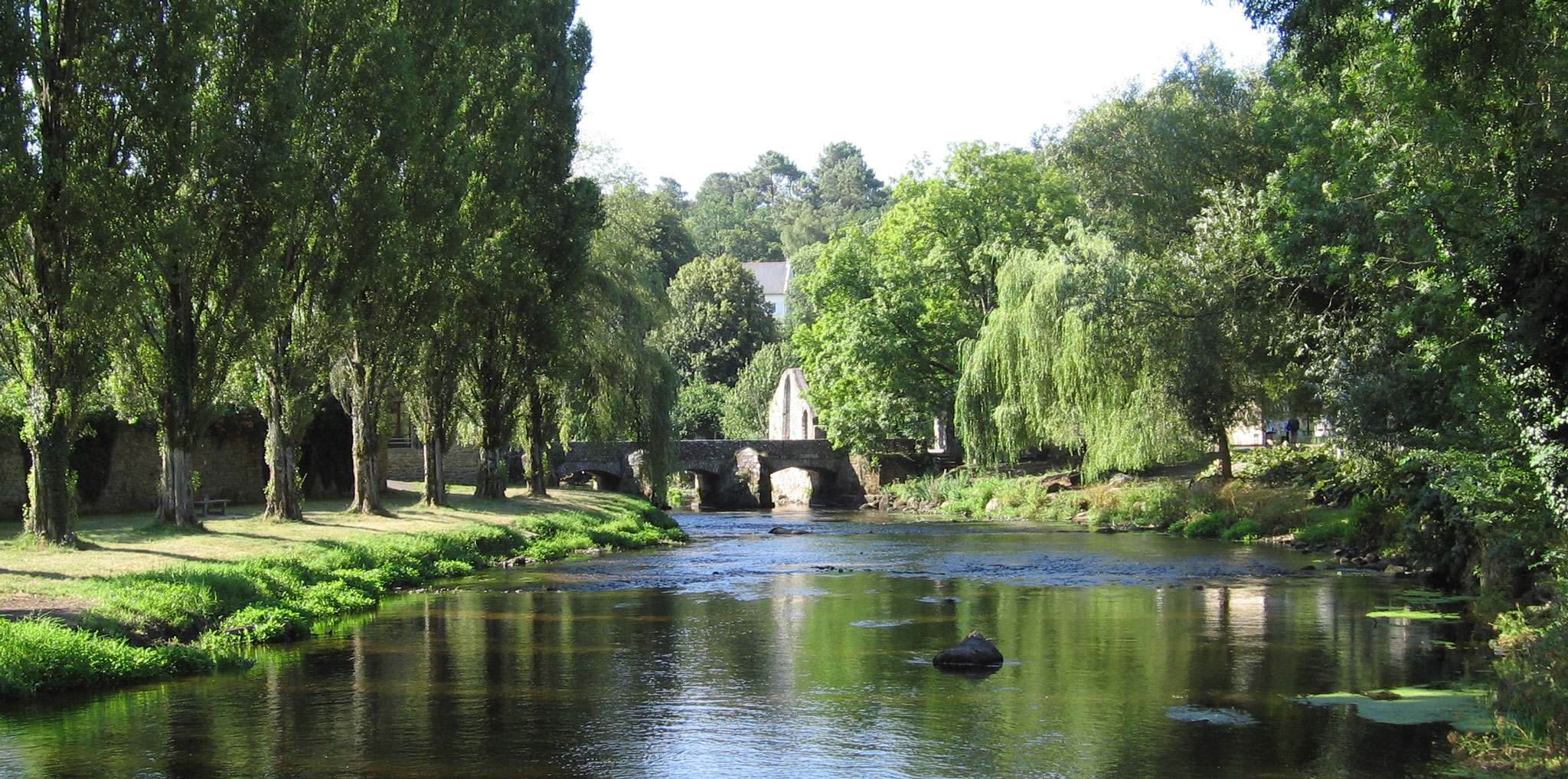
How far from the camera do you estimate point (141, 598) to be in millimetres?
14922

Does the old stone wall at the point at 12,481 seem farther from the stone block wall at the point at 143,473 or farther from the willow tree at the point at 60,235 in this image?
the willow tree at the point at 60,235

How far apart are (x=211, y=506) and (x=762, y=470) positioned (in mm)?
31768

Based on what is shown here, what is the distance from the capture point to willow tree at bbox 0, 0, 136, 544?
1830 cm

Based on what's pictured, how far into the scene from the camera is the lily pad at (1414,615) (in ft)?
60.6

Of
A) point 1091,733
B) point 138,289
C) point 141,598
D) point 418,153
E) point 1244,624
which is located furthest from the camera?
point 418,153

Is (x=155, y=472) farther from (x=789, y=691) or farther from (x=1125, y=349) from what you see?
(x=1125, y=349)

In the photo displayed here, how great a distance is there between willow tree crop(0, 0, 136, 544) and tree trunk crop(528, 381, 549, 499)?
16.5 meters

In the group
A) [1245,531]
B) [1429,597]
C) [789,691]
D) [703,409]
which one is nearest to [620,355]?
[1245,531]

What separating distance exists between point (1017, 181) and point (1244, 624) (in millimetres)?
35341

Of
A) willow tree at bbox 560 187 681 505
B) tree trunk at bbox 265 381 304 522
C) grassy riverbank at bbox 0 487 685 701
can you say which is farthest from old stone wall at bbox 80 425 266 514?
willow tree at bbox 560 187 681 505

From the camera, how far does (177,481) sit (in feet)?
73.8

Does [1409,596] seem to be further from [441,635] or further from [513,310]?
[513,310]

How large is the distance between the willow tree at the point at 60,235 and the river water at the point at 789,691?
5.42 m

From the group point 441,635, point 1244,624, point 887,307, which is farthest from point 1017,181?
point 441,635
